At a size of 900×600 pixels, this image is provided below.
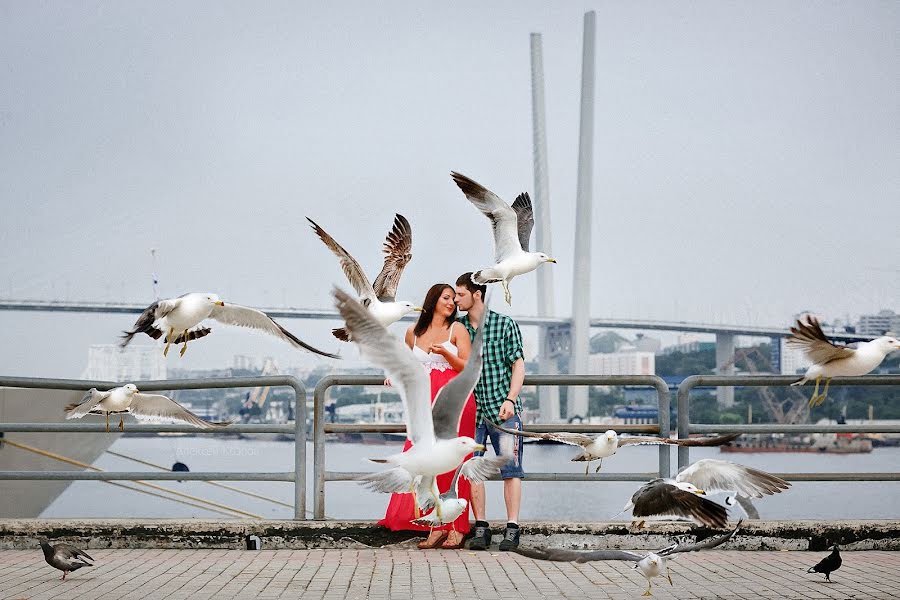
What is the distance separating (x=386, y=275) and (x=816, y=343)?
6.78 ft

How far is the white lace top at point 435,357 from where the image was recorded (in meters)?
4.78

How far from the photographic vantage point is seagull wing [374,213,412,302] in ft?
17.6

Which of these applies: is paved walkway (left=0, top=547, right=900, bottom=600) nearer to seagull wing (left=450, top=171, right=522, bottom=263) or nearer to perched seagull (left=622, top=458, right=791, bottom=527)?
perched seagull (left=622, top=458, right=791, bottom=527)

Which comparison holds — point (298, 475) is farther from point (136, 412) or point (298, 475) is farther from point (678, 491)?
point (678, 491)

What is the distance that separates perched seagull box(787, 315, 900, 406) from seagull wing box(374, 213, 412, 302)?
192 centimetres

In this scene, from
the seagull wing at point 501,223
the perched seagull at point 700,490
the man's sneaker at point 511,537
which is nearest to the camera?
the perched seagull at point 700,490

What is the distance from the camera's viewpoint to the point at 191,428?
5.29 metres

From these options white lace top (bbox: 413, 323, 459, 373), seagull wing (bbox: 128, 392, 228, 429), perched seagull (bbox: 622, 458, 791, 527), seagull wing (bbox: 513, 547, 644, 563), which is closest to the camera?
seagull wing (bbox: 513, 547, 644, 563)

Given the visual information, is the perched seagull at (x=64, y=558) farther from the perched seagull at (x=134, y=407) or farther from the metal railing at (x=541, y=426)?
the metal railing at (x=541, y=426)

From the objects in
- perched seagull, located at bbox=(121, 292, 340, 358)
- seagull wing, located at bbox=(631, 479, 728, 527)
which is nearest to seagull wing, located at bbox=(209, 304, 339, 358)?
perched seagull, located at bbox=(121, 292, 340, 358)

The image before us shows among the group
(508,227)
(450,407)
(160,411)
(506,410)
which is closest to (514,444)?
(506,410)

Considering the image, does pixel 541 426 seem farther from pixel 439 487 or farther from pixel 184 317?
pixel 184 317

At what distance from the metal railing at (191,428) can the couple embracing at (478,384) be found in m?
0.56

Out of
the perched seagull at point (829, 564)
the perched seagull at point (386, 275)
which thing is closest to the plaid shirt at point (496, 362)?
the perched seagull at point (386, 275)
